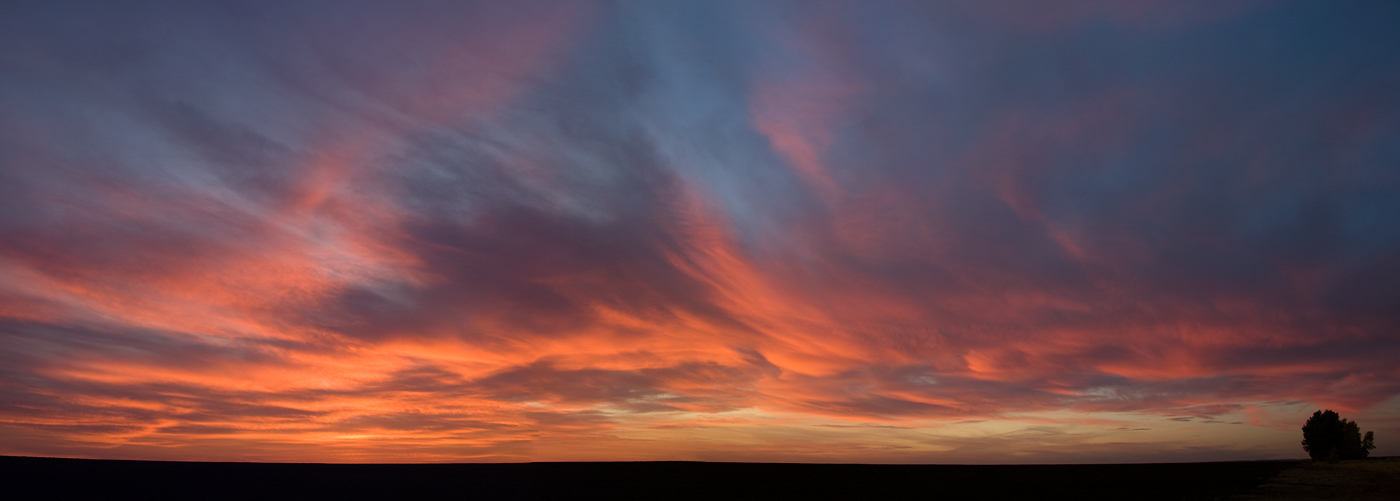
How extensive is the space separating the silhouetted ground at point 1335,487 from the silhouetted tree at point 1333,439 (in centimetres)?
3861

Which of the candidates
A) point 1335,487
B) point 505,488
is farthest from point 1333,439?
point 505,488

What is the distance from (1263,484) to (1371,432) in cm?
7980

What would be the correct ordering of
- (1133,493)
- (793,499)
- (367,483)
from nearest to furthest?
(793,499), (1133,493), (367,483)

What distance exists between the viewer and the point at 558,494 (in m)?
76.9

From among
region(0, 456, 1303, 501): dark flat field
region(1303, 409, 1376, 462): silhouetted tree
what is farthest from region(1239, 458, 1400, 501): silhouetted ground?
region(1303, 409, 1376, 462): silhouetted tree

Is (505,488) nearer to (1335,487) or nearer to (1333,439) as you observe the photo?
(1335,487)

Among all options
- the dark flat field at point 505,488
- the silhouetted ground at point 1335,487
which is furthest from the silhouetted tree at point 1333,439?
the dark flat field at point 505,488

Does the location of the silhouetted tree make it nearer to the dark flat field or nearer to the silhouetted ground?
the silhouetted ground

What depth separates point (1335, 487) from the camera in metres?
70.1

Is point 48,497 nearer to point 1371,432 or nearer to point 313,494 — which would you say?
point 313,494

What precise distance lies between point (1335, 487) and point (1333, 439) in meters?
75.8

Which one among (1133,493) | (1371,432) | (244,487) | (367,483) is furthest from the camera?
(1371,432)

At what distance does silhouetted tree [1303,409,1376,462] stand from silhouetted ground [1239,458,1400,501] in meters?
38.6

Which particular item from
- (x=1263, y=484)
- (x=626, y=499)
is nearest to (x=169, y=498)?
(x=626, y=499)
